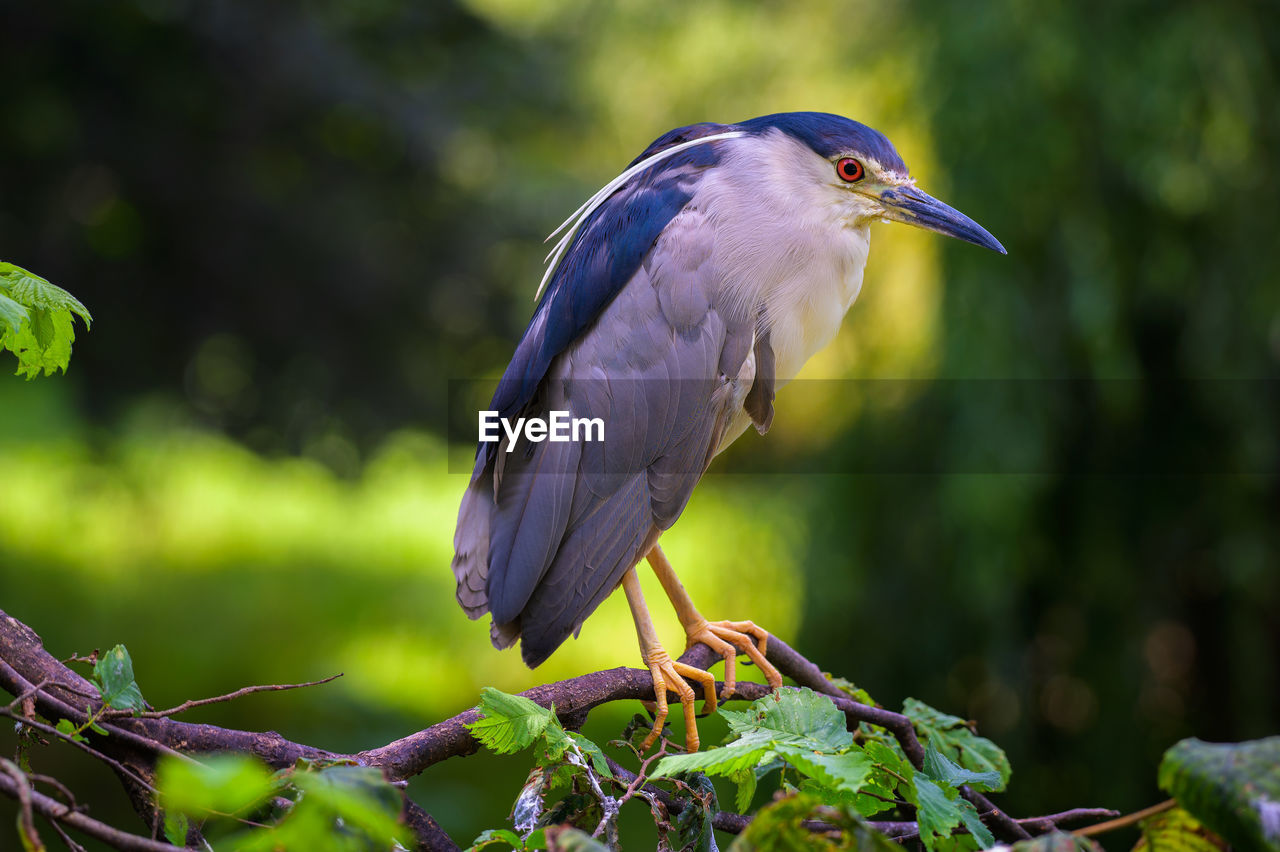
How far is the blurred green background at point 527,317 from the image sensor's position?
2.88m

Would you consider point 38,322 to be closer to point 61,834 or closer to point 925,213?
point 61,834

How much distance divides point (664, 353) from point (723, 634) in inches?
17.5

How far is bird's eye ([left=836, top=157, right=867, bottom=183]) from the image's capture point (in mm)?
1650

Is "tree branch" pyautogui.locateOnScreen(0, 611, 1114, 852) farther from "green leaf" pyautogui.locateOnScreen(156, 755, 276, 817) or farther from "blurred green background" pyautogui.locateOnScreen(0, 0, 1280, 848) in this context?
"blurred green background" pyautogui.locateOnScreen(0, 0, 1280, 848)

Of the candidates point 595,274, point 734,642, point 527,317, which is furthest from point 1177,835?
point 527,317

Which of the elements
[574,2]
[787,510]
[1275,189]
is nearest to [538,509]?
[787,510]

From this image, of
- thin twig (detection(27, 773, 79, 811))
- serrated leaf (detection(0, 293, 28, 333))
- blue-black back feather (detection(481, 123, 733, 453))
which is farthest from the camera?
blue-black back feather (detection(481, 123, 733, 453))

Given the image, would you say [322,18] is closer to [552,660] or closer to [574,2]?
[574,2]

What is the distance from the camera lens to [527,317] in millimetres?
5219

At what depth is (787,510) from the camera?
139 inches

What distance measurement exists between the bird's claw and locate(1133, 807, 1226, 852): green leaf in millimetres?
743

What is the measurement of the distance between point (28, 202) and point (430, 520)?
2894 millimetres

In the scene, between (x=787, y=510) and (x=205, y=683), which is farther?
(x=205, y=683)

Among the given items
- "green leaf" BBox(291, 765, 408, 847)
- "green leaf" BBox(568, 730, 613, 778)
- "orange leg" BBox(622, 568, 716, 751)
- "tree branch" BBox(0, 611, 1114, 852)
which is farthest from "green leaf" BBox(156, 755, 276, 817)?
"orange leg" BBox(622, 568, 716, 751)
